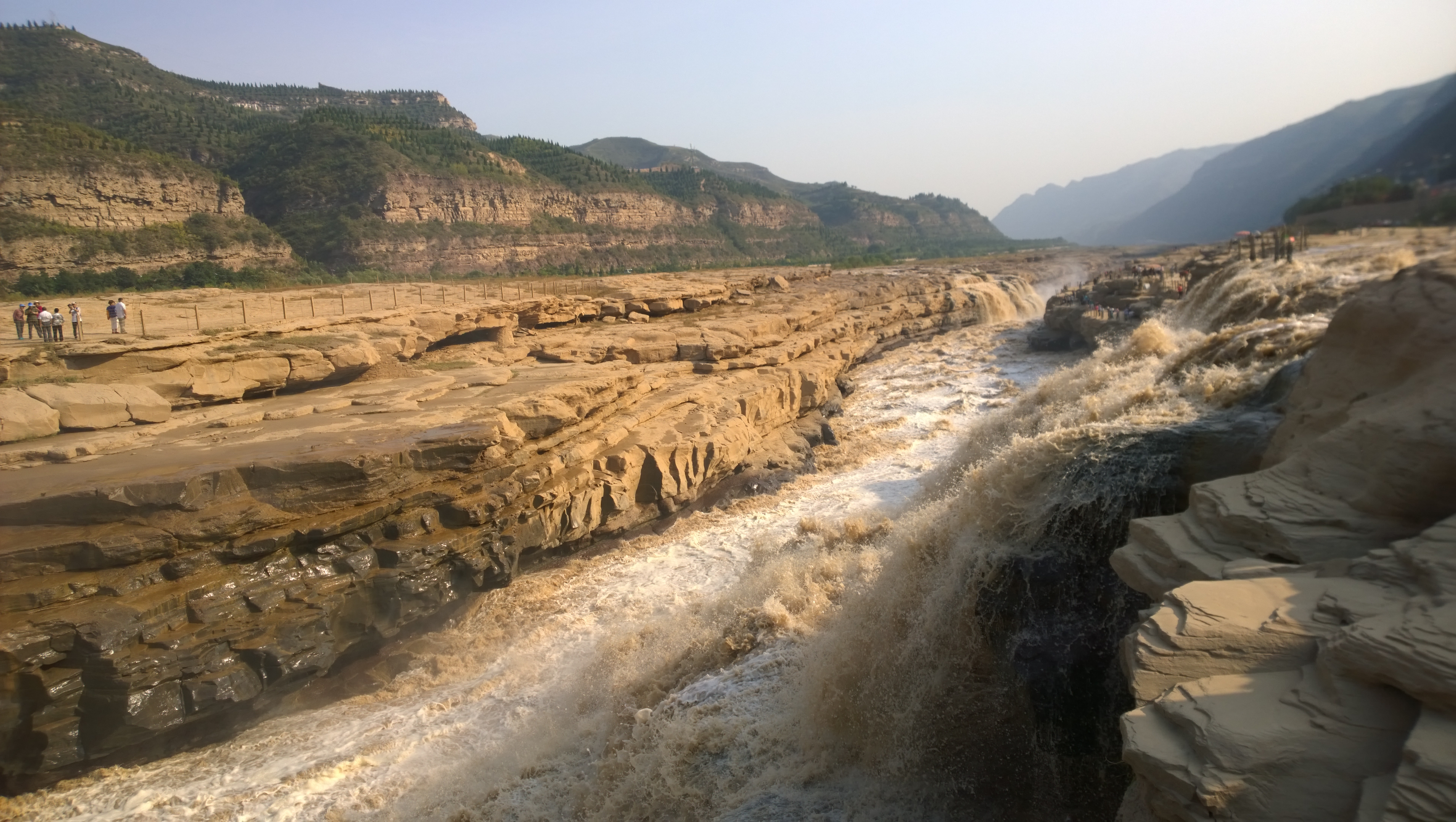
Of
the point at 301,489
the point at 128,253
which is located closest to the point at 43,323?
the point at 301,489

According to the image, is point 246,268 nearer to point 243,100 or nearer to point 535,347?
point 535,347

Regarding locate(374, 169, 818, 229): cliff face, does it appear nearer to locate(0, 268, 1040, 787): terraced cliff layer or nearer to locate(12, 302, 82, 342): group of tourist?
locate(12, 302, 82, 342): group of tourist

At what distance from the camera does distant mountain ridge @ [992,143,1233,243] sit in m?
69.5

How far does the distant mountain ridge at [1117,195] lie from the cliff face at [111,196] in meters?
40.0

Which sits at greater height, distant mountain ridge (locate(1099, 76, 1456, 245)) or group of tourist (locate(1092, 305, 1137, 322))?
distant mountain ridge (locate(1099, 76, 1456, 245))

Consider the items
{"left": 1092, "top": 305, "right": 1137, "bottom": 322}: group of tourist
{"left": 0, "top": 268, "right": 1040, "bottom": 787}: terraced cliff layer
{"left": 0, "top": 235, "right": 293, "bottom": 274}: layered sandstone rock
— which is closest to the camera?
{"left": 0, "top": 268, "right": 1040, "bottom": 787}: terraced cliff layer

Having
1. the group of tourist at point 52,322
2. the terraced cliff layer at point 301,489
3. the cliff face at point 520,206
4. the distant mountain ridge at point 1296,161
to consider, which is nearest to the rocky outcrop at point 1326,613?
the distant mountain ridge at point 1296,161

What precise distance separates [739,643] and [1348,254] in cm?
1066

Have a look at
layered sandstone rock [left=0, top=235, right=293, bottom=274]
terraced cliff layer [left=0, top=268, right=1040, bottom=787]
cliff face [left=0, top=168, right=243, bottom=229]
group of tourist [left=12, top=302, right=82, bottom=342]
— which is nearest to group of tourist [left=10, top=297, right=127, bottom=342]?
group of tourist [left=12, top=302, right=82, bottom=342]

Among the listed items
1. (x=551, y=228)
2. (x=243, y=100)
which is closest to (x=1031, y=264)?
(x=551, y=228)

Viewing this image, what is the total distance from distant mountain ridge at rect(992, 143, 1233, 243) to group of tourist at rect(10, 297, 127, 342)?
108 feet

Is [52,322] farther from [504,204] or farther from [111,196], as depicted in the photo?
[504,204]

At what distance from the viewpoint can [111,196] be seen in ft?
88.8

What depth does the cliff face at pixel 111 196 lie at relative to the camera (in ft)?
81.2
